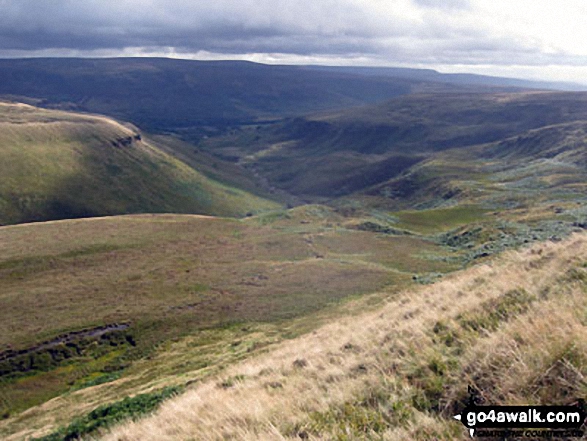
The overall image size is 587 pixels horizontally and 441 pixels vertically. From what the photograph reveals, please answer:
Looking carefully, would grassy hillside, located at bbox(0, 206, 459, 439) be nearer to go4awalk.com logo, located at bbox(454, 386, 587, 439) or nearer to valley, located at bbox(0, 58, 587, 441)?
valley, located at bbox(0, 58, 587, 441)

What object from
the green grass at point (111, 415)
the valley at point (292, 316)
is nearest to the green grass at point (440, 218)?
the valley at point (292, 316)

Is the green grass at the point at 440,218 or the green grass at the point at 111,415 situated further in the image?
the green grass at the point at 440,218

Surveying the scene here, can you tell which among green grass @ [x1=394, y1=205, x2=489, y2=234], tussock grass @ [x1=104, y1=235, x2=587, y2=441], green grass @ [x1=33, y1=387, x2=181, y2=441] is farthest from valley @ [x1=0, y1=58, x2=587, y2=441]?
green grass @ [x1=394, y1=205, x2=489, y2=234]

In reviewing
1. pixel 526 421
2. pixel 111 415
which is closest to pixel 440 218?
pixel 111 415

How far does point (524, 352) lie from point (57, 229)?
11648cm

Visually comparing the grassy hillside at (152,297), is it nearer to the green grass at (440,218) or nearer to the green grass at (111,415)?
the green grass at (111,415)

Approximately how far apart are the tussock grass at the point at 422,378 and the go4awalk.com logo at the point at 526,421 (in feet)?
0.68

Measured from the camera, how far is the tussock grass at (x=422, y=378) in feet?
24.2

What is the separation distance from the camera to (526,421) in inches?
262

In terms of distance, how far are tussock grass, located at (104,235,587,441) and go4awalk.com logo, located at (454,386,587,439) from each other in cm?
21

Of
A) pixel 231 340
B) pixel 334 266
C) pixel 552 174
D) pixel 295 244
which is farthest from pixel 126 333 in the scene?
pixel 552 174

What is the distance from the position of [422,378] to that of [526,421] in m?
2.63

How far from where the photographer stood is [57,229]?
10812 cm

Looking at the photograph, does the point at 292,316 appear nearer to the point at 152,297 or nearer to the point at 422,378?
the point at 152,297
